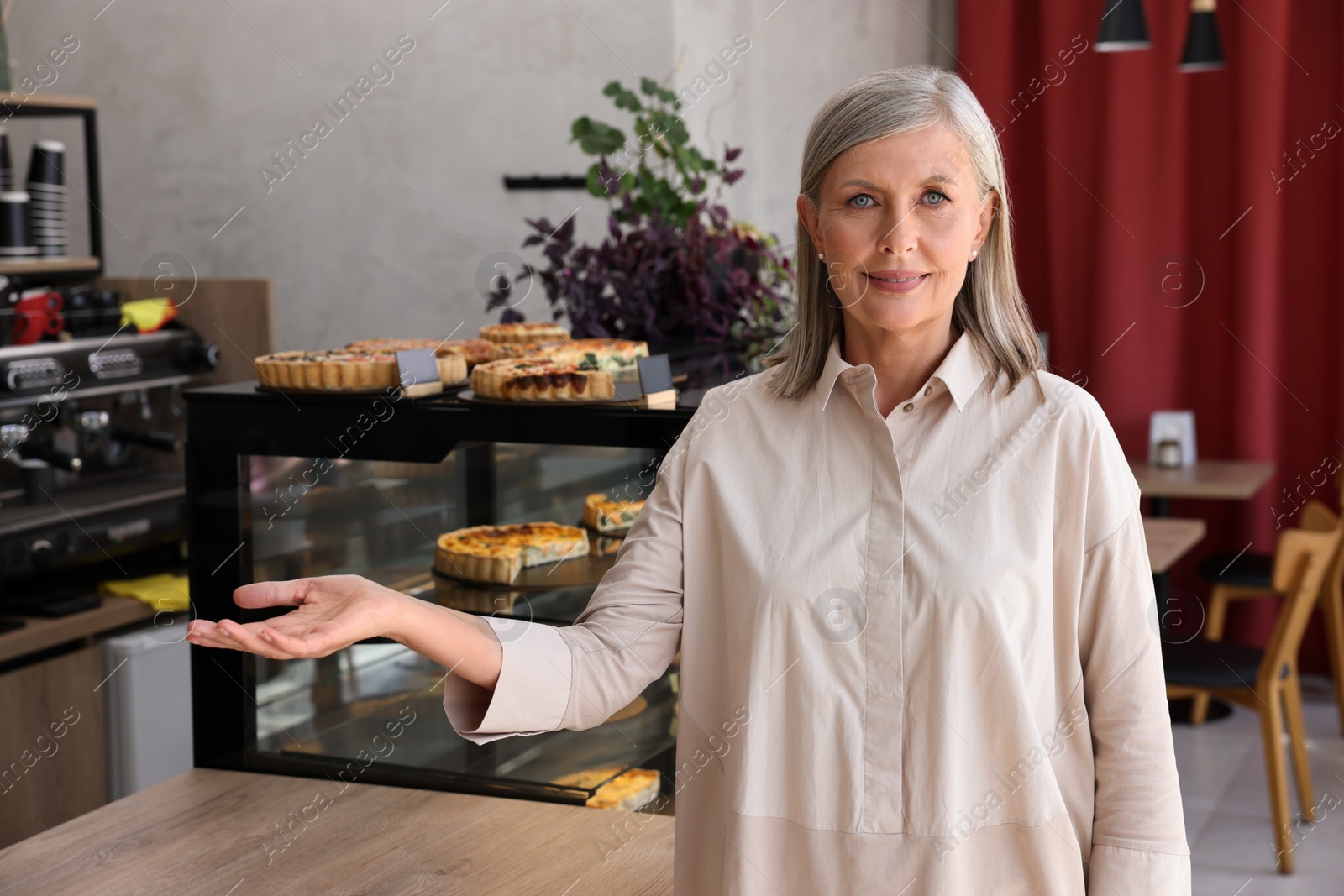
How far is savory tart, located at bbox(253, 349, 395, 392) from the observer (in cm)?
179

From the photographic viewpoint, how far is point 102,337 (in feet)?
10.4

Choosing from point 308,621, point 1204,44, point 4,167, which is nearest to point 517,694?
point 308,621

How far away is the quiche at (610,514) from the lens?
2.03 metres

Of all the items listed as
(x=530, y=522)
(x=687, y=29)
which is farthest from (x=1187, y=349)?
(x=530, y=522)

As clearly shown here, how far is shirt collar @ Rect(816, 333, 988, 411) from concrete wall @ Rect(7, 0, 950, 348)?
2.59m

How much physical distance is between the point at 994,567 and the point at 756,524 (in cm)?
22

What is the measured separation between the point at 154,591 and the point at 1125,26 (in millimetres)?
3381

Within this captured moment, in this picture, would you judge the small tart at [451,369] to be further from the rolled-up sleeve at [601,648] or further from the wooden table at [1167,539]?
the wooden table at [1167,539]

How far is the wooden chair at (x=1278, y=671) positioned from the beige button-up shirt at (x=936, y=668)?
7.98ft

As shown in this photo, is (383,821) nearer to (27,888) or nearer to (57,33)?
(27,888)

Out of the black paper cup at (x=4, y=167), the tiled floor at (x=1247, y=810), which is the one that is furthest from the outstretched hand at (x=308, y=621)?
the tiled floor at (x=1247, y=810)

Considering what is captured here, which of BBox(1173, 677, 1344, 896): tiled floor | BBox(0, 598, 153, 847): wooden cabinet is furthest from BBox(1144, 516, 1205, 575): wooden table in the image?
BBox(0, 598, 153, 847): wooden cabinet

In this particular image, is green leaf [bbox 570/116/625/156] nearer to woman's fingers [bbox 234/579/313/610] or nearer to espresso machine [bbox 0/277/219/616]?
espresso machine [bbox 0/277/219/616]

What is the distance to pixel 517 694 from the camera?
116 cm
